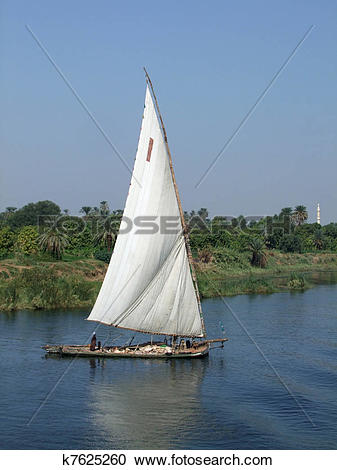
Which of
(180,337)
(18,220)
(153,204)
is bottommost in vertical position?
(180,337)

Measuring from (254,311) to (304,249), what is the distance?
7316 cm

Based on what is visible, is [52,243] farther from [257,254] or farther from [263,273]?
[257,254]

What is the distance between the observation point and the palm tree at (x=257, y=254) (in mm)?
99938

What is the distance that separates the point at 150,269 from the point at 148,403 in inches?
420

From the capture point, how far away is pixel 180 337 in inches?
1618

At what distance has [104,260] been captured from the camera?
83.0 meters

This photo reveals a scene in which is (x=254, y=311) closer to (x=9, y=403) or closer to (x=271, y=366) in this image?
(x=271, y=366)

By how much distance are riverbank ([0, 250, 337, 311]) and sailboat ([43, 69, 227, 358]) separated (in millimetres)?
20050

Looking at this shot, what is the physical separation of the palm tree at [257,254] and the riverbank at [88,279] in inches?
54.0

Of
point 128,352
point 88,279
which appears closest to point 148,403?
point 128,352

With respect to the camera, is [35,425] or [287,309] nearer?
[35,425]

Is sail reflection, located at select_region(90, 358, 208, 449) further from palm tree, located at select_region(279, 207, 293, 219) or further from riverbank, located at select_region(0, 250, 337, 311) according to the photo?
palm tree, located at select_region(279, 207, 293, 219)

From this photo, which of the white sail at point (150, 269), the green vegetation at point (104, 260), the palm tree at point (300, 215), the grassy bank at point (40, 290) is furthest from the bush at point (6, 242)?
the palm tree at point (300, 215)

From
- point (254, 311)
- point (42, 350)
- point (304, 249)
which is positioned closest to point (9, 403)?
point (42, 350)
